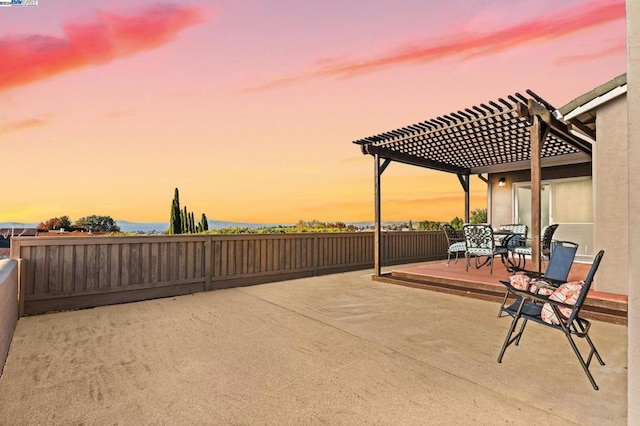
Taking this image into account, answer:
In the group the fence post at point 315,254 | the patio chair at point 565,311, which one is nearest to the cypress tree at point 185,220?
the fence post at point 315,254

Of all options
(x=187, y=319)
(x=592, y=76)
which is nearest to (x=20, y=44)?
(x=187, y=319)

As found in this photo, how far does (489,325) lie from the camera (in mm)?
3330

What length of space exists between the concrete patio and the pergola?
223 centimetres

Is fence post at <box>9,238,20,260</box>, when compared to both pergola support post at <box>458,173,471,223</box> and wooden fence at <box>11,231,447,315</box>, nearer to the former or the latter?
wooden fence at <box>11,231,447,315</box>

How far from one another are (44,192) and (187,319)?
6.65 m

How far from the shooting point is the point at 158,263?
4793mm

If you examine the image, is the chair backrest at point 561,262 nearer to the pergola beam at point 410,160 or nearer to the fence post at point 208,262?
the pergola beam at point 410,160

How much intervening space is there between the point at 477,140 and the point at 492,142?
0.40 metres

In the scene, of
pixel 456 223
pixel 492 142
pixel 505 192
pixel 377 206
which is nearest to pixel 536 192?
pixel 492 142

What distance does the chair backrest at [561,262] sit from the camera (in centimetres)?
304

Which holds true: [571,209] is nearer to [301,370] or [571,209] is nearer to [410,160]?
[410,160]

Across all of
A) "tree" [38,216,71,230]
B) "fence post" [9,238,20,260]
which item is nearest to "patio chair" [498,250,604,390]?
"fence post" [9,238,20,260]

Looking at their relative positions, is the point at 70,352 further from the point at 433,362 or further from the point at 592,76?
the point at 592,76

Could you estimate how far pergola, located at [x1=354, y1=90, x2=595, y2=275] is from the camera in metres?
4.32
